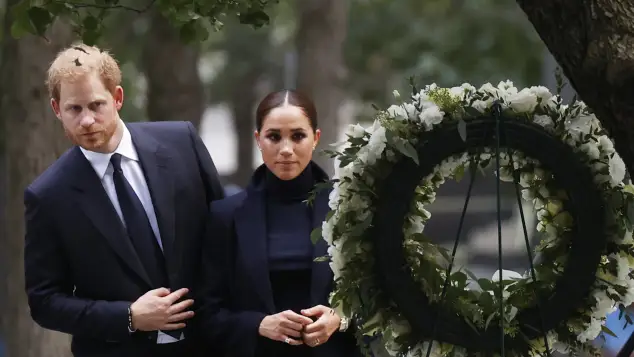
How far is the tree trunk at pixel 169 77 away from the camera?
1115 cm

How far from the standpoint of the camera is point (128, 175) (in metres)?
4.23

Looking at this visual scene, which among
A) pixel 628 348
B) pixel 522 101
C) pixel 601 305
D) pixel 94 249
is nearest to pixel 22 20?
pixel 94 249

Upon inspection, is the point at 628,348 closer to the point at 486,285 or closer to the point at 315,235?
the point at 486,285

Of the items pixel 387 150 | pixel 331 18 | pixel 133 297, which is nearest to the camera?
→ pixel 387 150

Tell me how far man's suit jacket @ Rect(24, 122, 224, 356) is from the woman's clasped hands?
1.23 feet

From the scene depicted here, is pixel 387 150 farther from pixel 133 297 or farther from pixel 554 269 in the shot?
pixel 133 297

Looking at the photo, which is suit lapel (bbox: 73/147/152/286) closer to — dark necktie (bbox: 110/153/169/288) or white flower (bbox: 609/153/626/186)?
dark necktie (bbox: 110/153/169/288)

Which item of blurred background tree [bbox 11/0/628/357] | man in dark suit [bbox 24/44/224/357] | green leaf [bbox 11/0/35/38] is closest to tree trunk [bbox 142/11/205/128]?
blurred background tree [bbox 11/0/628/357]

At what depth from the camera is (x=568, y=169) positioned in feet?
12.6

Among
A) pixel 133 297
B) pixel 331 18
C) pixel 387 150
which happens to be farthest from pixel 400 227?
pixel 331 18

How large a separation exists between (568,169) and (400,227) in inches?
23.0

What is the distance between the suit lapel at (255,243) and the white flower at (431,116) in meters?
0.75

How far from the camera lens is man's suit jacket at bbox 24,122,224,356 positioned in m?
4.12

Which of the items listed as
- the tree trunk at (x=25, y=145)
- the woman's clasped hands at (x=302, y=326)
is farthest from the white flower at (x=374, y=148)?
the tree trunk at (x=25, y=145)
